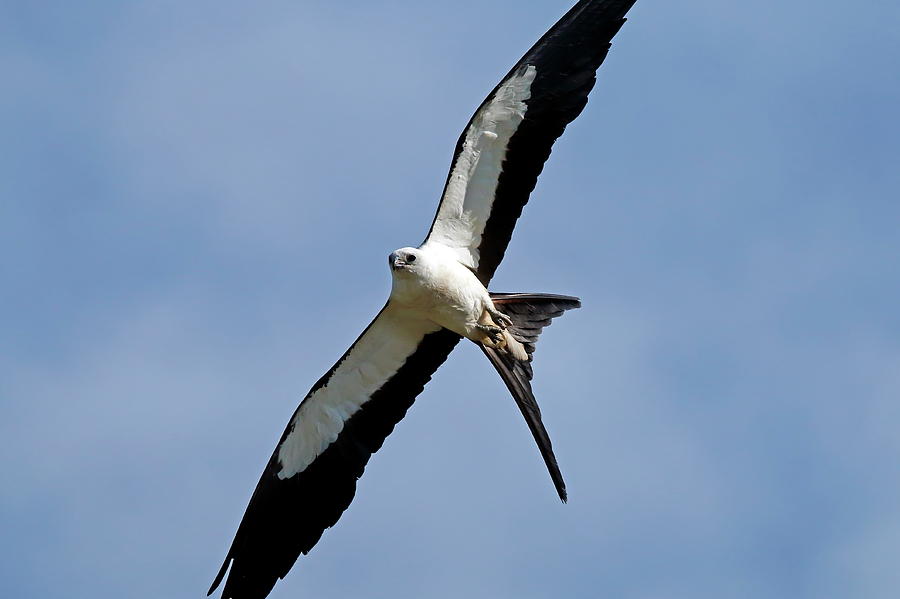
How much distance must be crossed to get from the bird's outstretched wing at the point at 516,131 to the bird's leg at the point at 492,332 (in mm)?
566

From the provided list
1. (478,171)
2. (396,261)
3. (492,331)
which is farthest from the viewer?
(478,171)

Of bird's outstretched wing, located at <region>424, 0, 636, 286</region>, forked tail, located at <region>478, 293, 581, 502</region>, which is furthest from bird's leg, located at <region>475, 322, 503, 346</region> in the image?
bird's outstretched wing, located at <region>424, 0, 636, 286</region>

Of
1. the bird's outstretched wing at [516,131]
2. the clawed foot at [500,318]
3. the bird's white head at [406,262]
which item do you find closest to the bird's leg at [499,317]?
the clawed foot at [500,318]

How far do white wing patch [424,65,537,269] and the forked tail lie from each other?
18.3 inches

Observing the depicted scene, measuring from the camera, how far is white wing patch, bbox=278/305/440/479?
11500 millimetres

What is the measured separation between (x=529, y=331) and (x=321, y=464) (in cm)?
215

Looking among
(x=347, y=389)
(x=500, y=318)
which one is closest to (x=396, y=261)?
(x=500, y=318)

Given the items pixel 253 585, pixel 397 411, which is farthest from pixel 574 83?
pixel 253 585

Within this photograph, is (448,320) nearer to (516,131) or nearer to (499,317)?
(499,317)

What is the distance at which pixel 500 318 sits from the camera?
11094 mm

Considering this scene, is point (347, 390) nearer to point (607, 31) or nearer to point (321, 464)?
point (321, 464)

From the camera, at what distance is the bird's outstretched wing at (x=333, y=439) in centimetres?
1152

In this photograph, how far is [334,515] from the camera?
454 inches

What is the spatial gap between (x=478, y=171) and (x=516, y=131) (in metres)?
0.48
